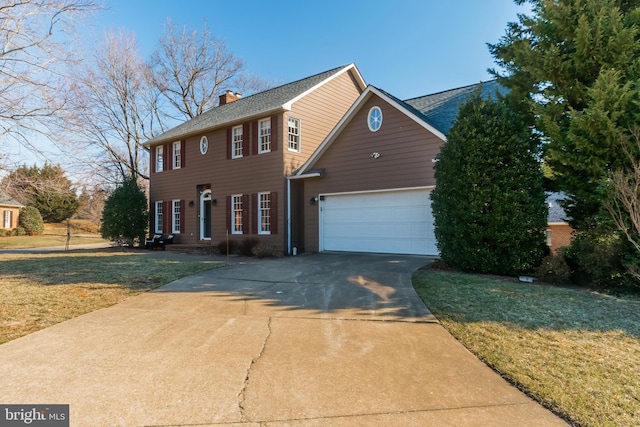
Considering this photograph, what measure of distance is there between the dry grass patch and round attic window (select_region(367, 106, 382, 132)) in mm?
6950

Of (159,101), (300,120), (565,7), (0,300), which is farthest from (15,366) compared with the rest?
(159,101)

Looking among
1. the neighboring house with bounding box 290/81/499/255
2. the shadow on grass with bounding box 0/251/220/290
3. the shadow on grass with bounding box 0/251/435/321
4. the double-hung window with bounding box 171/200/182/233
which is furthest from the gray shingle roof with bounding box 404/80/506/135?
the double-hung window with bounding box 171/200/182/233

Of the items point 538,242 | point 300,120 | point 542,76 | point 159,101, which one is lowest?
point 538,242

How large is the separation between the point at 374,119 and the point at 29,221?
3304 centimetres

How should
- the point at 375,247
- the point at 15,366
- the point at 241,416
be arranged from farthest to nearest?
1. the point at 375,247
2. the point at 15,366
3. the point at 241,416

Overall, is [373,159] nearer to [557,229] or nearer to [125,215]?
[557,229]

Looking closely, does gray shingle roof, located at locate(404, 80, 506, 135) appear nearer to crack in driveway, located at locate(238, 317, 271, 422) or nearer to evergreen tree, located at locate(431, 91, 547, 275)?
evergreen tree, located at locate(431, 91, 547, 275)

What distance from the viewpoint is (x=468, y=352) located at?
3.87m

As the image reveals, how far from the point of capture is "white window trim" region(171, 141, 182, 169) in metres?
18.2

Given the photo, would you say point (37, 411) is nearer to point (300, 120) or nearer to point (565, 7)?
point (565, 7)

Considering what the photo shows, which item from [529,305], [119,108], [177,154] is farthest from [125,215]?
[529,305]

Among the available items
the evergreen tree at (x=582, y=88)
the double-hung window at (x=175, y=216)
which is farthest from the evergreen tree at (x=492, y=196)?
the double-hung window at (x=175, y=216)

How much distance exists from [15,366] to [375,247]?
9.76 m

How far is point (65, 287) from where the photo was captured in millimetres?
7070
